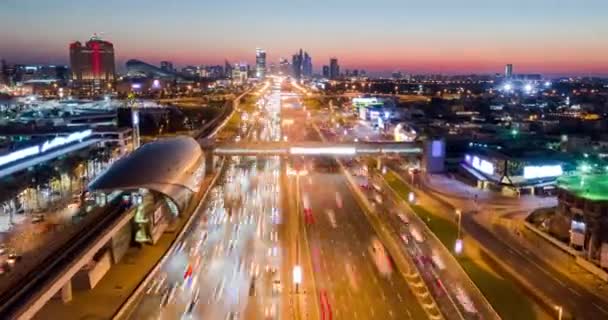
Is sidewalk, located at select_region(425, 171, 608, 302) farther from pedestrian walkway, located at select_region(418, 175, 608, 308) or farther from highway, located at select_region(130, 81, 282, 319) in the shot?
highway, located at select_region(130, 81, 282, 319)

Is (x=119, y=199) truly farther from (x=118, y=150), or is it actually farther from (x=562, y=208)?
(x=118, y=150)

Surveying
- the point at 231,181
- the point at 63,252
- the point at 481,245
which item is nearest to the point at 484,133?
the point at 231,181

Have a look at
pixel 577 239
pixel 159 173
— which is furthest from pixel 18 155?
pixel 577 239

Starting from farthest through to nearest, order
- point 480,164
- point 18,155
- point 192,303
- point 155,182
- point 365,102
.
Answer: point 365,102 → point 480,164 → point 18,155 → point 155,182 → point 192,303

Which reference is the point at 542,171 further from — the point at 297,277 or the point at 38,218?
the point at 38,218

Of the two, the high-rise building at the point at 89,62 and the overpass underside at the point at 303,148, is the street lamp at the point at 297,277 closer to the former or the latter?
the overpass underside at the point at 303,148

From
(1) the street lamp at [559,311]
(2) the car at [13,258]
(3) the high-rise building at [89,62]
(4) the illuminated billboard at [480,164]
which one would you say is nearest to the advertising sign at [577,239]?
(1) the street lamp at [559,311]
